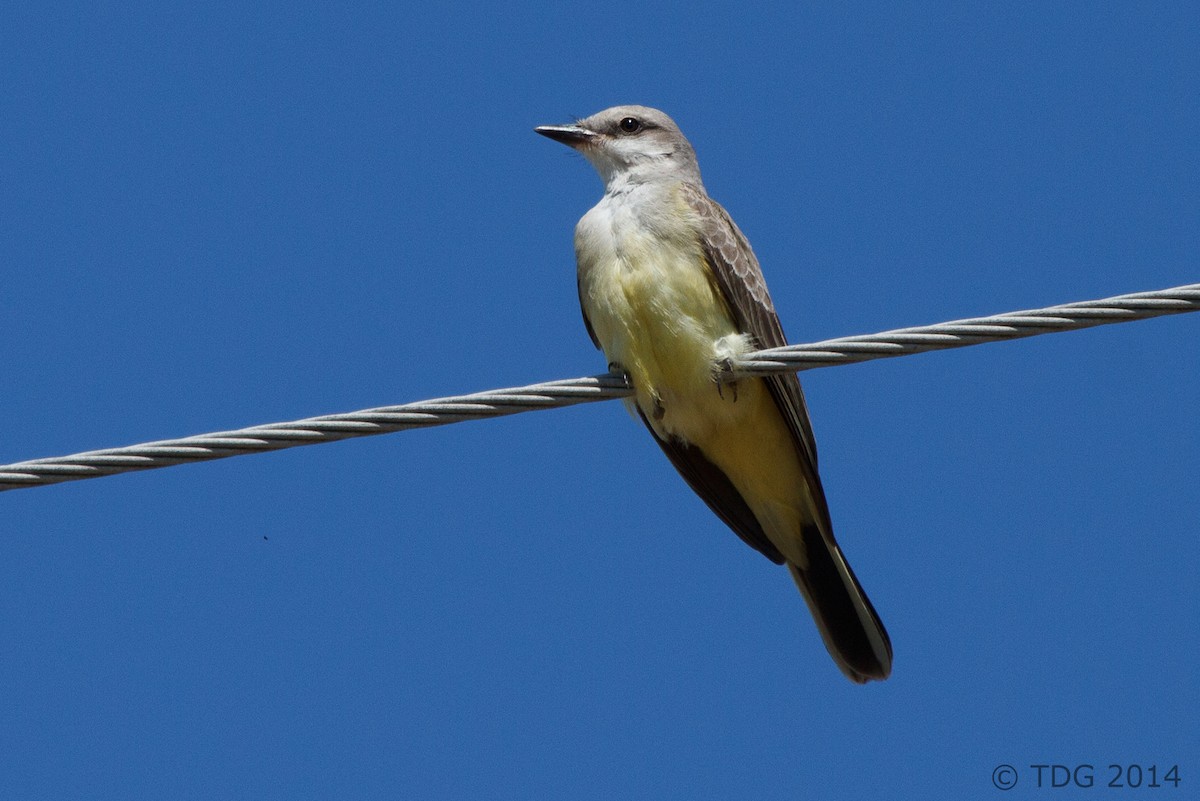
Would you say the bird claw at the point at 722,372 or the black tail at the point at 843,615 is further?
the black tail at the point at 843,615

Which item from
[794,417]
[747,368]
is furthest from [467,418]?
[794,417]

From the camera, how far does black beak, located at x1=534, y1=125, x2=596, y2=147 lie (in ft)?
26.6

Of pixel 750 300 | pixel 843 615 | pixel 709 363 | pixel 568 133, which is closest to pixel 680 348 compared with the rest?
pixel 709 363

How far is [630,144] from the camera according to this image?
793cm

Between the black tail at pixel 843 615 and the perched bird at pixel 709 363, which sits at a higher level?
the perched bird at pixel 709 363

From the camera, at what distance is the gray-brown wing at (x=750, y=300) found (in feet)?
22.2

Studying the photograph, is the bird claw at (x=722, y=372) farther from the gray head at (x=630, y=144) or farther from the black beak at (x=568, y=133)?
the black beak at (x=568, y=133)

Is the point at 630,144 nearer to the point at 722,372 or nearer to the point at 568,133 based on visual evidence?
the point at 568,133

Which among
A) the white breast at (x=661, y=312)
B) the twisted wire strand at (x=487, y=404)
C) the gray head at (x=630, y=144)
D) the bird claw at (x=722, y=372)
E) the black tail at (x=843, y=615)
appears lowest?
the black tail at (x=843, y=615)

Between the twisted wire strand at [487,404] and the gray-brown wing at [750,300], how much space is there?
126cm

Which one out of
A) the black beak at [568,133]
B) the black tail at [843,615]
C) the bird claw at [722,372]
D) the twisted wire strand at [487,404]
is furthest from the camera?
the black beak at [568,133]

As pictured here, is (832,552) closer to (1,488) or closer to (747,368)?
(747,368)

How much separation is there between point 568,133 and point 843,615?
2883 millimetres

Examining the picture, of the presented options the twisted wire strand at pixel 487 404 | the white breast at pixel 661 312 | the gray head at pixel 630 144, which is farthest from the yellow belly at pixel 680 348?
the twisted wire strand at pixel 487 404
